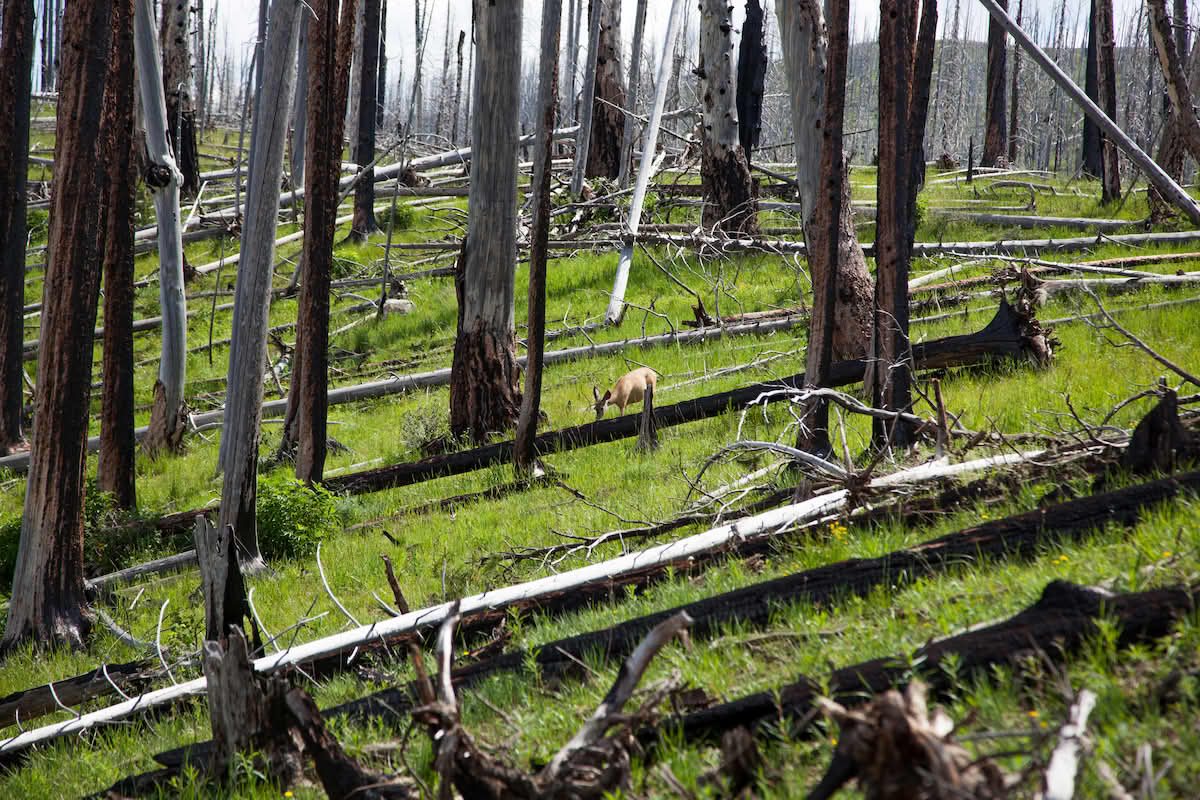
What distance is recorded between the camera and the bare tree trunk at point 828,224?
21.7 feet

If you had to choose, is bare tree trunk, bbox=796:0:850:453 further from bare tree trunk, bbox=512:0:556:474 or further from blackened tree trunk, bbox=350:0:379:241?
blackened tree trunk, bbox=350:0:379:241

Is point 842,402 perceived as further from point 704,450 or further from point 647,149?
point 647,149

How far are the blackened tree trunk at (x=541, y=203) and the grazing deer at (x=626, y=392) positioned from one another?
1.30m

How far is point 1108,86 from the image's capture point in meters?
16.8

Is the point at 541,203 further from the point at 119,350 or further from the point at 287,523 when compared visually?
the point at 119,350

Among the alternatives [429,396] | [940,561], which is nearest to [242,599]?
[940,561]

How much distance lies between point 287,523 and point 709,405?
12.6ft

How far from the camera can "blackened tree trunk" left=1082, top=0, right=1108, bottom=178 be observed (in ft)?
68.4

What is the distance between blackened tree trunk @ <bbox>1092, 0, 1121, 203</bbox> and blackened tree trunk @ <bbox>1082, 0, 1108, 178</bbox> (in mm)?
1983

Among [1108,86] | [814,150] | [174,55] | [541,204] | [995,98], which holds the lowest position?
[541,204]

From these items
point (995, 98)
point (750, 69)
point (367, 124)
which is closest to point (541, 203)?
point (750, 69)

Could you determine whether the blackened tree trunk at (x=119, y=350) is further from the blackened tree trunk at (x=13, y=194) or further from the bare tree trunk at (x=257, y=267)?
the bare tree trunk at (x=257, y=267)

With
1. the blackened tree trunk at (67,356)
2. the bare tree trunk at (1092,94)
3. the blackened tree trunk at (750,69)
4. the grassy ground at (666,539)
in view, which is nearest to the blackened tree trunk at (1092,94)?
the bare tree trunk at (1092,94)

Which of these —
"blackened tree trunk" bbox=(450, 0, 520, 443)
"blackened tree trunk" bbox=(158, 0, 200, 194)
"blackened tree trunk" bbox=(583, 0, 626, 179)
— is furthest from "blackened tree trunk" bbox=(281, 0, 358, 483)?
"blackened tree trunk" bbox=(158, 0, 200, 194)
